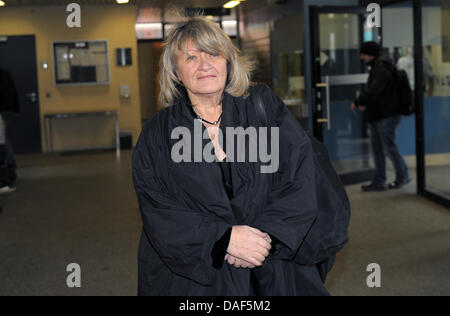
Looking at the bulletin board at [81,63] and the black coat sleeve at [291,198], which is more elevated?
the bulletin board at [81,63]

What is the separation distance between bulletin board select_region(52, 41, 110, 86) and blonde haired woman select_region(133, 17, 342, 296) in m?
9.88

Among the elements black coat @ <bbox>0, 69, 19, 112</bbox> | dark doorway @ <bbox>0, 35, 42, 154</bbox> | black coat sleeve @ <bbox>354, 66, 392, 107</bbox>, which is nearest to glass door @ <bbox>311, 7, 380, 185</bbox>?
black coat sleeve @ <bbox>354, 66, 392, 107</bbox>

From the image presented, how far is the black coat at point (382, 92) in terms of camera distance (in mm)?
6258

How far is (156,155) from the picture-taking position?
A: 1.78m

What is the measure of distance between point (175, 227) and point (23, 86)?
34.0 ft

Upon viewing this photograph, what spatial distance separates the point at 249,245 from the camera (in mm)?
1701

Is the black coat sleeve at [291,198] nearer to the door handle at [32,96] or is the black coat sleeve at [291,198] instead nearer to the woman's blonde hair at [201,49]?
the woman's blonde hair at [201,49]

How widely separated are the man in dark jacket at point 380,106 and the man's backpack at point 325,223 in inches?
184

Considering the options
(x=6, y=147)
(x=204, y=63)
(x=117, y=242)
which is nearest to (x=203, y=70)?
(x=204, y=63)

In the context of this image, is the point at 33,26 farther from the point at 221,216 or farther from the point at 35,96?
the point at 221,216

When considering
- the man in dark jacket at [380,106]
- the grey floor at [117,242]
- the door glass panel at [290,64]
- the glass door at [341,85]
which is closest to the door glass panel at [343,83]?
the glass door at [341,85]

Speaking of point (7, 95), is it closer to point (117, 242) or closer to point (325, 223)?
point (117, 242)
